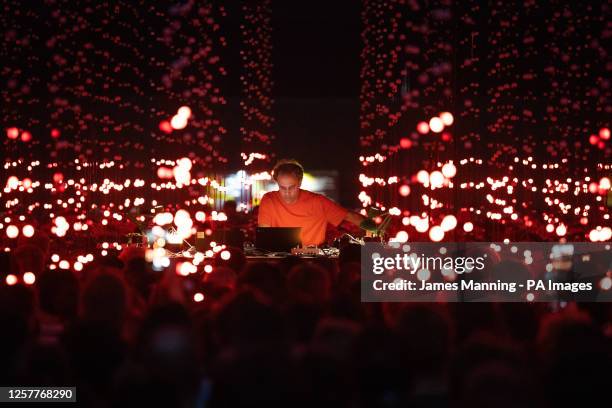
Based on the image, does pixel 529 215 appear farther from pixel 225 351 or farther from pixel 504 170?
pixel 225 351

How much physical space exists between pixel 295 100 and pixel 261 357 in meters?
18.4

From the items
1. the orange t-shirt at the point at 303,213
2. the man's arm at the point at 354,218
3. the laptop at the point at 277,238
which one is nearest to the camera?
the laptop at the point at 277,238

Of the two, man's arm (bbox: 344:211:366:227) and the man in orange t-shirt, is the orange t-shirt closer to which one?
the man in orange t-shirt

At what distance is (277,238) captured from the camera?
24.6 feet

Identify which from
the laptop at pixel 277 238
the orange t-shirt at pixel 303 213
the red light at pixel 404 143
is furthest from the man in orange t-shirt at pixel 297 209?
the red light at pixel 404 143

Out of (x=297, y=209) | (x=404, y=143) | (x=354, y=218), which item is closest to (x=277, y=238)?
(x=297, y=209)

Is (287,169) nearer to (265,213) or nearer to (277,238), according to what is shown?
(265,213)

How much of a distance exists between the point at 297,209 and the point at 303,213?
0.24ft

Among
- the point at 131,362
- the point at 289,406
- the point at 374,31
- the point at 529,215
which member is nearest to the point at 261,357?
the point at 289,406

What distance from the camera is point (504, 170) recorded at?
20375mm

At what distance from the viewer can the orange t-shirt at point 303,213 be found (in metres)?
8.09

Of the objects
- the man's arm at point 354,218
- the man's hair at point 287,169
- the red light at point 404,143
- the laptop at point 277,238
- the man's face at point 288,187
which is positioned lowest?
the laptop at point 277,238

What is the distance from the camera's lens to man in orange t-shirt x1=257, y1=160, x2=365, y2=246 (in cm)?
801

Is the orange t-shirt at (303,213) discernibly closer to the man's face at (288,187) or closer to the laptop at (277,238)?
the man's face at (288,187)
